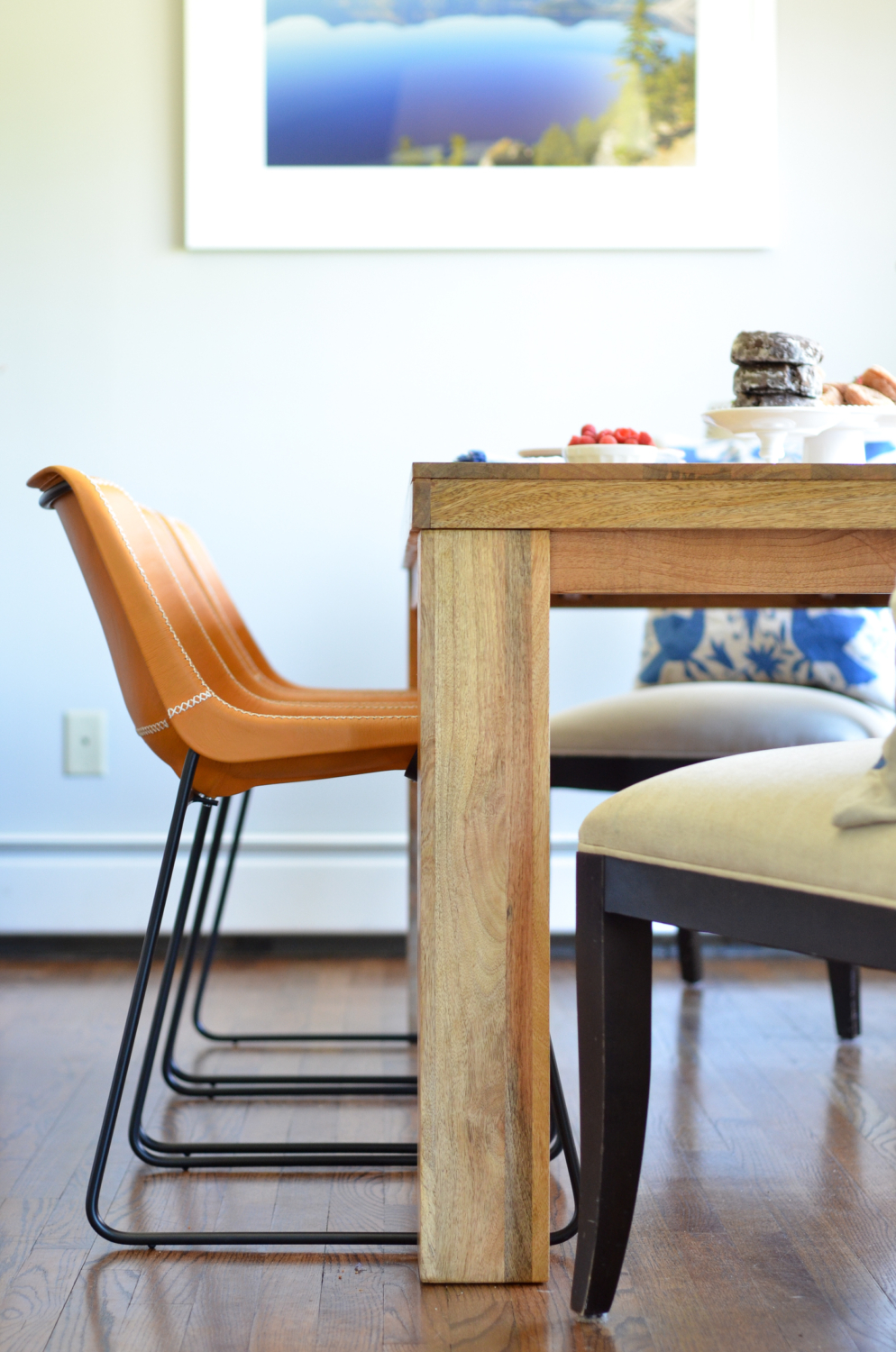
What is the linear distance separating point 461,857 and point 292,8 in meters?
1.83

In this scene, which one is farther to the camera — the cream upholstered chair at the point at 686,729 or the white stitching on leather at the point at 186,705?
the cream upholstered chair at the point at 686,729

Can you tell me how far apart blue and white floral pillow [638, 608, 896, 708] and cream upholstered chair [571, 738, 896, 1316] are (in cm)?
99

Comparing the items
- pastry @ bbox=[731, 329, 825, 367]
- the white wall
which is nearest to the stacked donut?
pastry @ bbox=[731, 329, 825, 367]

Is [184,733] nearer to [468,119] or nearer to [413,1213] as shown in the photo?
[413,1213]

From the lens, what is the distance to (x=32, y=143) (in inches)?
87.4

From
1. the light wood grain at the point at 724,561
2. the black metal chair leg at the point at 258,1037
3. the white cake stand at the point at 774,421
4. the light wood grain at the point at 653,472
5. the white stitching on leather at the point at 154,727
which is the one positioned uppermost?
the white cake stand at the point at 774,421

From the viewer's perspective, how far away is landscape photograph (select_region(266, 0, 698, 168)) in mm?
2182

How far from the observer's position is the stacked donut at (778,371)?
1.10 metres

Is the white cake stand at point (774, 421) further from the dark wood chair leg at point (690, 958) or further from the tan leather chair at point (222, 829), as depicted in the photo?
the dark wood chair leg at point (690, 958)

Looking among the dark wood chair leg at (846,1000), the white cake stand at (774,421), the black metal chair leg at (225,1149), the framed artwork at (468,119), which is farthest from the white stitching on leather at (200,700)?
the framed artwork at (468,119)

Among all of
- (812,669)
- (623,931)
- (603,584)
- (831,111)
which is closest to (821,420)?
(603,584)

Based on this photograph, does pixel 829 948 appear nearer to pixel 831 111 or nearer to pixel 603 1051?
pixel 603 1051

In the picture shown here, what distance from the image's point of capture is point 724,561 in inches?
37.2

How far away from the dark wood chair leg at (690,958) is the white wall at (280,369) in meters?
0.37
